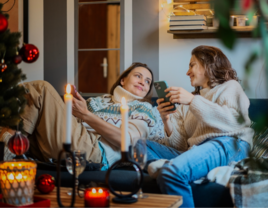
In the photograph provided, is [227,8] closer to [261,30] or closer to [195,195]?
[261,30]

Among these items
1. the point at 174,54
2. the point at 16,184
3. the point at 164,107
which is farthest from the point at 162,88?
the point at 16,184

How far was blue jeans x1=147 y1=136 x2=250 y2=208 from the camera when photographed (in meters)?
1.47

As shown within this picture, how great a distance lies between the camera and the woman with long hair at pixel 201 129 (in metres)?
1.51

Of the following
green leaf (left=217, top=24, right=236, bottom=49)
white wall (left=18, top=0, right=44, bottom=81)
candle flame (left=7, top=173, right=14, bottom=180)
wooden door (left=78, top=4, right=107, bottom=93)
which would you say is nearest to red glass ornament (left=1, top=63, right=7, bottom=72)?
candle flame (left=7, top=173, right=14, bottom=180)

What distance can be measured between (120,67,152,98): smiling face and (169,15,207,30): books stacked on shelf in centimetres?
46

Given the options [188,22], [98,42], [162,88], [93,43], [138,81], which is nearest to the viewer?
[162,88]

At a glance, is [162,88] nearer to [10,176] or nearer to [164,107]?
[164,107]

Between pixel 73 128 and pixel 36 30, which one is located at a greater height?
pixel 36 30

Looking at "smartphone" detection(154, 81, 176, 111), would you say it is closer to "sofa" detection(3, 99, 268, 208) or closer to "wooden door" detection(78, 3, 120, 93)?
"sofa" detection(3, 99, 268, 208)

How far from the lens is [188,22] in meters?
2.54

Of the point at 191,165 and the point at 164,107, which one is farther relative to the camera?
the point at 164,107

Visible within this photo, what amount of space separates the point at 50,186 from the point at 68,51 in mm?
2128

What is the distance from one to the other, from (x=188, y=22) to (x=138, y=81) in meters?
0.63

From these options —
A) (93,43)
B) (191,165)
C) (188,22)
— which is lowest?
(191,165)
